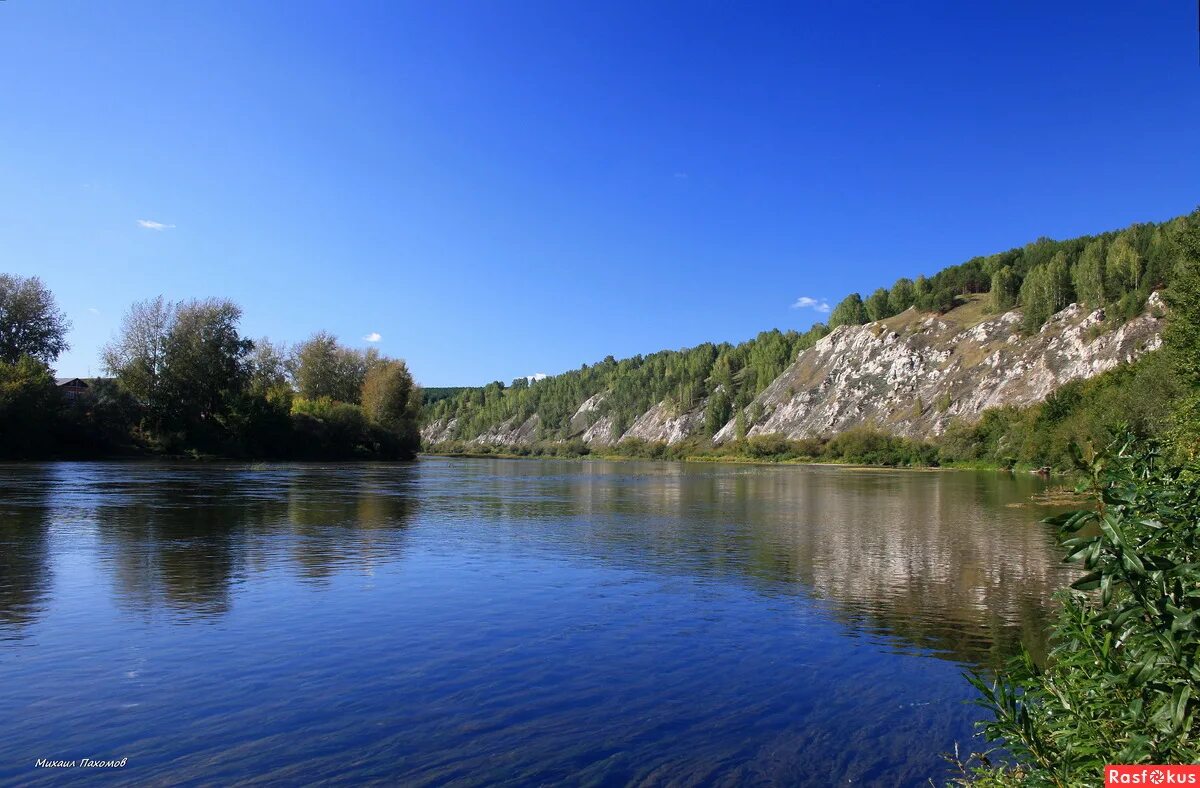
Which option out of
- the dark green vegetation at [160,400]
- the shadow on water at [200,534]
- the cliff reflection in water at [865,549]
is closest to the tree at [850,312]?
the dark green vegetation at [160,400]

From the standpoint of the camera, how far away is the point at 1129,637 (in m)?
5.07

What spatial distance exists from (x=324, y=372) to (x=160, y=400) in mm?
36262

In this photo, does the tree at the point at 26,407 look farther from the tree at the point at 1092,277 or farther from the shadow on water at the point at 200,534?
the tree at the point at 1092,277

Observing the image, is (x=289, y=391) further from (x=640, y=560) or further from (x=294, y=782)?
(x=294, y=782)

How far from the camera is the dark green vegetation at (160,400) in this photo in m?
69.4

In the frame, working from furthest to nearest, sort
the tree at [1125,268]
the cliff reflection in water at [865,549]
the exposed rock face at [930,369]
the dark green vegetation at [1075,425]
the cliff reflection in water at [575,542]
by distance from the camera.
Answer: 1. the tree at [1125,268]
2. the exposed rock face at [930,369]
3. the dark green vegetation at [1075,425]
4. the cliff reflection in water at [575,542]
5. the cliff reflection in water at [865,549]

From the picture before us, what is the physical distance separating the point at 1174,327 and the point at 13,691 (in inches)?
1821

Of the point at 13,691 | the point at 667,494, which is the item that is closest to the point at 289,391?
the point at 667,494

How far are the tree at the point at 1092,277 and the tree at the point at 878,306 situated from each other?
48.1 m

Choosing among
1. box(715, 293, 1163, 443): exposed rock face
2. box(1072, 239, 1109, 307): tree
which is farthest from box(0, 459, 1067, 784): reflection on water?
box(1072, 239, 1109, 307): tree

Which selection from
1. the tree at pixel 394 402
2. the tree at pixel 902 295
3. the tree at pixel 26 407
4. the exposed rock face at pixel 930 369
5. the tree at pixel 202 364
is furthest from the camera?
the tree at pixel 902 295

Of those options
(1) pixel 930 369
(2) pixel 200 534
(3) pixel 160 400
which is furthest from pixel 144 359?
(1) pixel 930 369

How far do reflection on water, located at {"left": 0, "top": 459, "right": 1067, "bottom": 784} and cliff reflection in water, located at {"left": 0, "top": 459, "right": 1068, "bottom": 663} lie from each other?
0.16 meters

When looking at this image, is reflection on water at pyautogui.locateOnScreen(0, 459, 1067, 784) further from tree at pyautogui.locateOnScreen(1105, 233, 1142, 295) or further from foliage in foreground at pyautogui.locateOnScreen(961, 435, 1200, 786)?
tree at pyautogui.locateOnScreen(1105, 233, 1142, 295)
